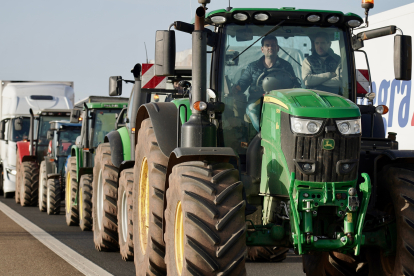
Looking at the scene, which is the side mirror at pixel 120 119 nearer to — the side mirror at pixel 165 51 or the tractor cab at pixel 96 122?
the tractor cab at pixel 96 122

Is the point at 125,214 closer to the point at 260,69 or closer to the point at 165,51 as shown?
the point at 260,69

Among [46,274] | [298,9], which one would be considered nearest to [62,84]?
[46,274]

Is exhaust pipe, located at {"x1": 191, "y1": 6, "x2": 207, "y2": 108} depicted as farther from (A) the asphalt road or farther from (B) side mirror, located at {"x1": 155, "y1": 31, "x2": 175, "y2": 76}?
(A) the asphalt road

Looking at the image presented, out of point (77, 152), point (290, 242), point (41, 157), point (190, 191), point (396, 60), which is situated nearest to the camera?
point (190, 191)

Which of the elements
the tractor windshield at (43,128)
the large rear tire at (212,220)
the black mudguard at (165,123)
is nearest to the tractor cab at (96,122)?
the tractor windshield at (43,128)

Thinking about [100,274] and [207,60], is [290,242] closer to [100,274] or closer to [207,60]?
[207,60]

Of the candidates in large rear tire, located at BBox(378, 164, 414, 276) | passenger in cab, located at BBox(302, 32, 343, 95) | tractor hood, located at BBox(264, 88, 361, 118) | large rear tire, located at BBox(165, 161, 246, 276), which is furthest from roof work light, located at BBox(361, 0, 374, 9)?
large rear tire, located at BBox(165, 161, 246, 276)

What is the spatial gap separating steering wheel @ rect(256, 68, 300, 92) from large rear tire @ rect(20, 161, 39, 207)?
41.9ft

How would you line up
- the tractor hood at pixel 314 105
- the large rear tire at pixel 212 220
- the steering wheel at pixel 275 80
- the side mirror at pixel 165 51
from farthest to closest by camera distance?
the steering wheel at pixel 275 80 → the side mirror at pixel 165 51 → the tractor hood at pixel 314 105 → the large rear tire at pixel 212 220

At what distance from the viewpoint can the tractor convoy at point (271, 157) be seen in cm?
534

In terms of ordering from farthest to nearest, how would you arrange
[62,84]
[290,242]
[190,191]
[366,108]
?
[62,84] < [366,108] < [290,242] < [190,191]

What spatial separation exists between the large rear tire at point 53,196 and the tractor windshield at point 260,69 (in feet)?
32.7

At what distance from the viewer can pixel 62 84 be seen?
23922 millimetres

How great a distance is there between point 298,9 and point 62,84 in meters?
18.2
